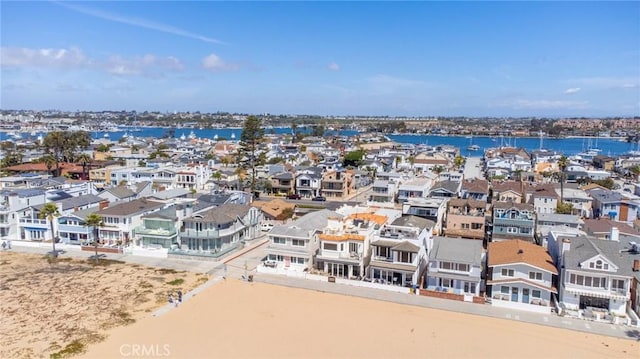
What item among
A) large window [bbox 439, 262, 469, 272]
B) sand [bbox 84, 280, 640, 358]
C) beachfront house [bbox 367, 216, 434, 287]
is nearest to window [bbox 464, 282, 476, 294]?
large window [bbox 439, 262, 469, 272]

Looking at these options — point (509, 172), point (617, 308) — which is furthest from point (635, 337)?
point (509, 172)

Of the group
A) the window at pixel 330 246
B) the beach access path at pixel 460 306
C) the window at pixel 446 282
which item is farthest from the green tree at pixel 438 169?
the beach access path at pixel 460 306

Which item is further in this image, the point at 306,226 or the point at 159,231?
the point at 159,231

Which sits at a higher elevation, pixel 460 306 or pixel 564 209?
pixel 564 209

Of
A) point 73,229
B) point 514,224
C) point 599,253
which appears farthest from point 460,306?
point 73,229

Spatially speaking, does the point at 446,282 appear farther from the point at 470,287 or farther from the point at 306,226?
Result: the point at 306,226

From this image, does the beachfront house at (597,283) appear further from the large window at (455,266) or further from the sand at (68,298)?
the sand at (68,298)

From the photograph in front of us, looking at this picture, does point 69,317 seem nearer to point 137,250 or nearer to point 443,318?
point 137,250

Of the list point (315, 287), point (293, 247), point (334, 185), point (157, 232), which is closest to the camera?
point (315, 287)
